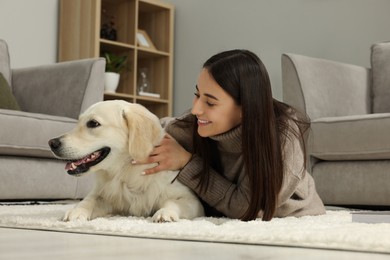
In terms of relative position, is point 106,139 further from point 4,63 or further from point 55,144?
point 4,63

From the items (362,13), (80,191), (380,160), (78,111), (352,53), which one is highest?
(362,13)

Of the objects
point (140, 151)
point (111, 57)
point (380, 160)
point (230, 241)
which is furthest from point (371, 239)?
point (111, 57)

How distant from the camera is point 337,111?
121 inches

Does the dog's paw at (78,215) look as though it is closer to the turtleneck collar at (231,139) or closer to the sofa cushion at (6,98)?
the turtleneck collar at (231,139)

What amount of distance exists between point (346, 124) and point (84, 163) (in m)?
1.38

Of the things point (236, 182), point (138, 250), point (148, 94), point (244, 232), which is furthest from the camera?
point (148, 94)

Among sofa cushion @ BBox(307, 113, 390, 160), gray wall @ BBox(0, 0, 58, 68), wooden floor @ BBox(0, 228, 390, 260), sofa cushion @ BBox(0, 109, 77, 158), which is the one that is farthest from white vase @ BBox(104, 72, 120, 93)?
wooden floor @ BBox(0, 228, 390, 260)

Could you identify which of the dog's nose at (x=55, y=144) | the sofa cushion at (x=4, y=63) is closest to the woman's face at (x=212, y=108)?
the dog's nose at (x=55, y=144)

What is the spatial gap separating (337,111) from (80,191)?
141 cm

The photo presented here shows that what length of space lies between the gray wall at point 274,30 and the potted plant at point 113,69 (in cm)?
60

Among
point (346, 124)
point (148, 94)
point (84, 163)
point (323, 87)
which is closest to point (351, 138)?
point (346, 124)

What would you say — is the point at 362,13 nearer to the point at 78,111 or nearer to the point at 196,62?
the point at 196,62

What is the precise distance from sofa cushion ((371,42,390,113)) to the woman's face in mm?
1735

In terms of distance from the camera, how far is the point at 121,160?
172 centimetres
